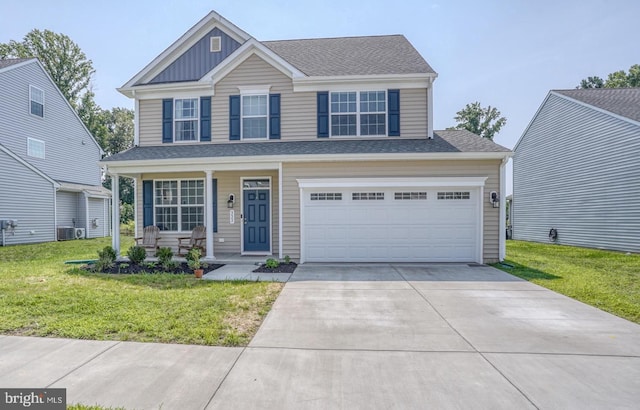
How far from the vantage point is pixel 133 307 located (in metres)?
5.00

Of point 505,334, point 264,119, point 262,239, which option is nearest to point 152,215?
point 262,239

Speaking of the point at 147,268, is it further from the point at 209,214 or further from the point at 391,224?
the point at 391,224

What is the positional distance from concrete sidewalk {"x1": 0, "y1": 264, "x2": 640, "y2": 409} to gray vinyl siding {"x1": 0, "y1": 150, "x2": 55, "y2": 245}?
14.4 meters

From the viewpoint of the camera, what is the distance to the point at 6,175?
13977 millimetres

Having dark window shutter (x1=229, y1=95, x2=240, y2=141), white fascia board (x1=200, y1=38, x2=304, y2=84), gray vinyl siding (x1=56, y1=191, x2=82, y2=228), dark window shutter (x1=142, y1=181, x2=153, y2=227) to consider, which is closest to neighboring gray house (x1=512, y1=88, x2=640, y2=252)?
white fascia board (x1=200, y1=38, x2=304, y2=84)

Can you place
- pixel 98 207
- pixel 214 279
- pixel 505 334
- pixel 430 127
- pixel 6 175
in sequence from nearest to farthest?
pixel 505 334 → pixel 214 279 → pixel 430 127 → pixel 6 175 → pixel 98 207

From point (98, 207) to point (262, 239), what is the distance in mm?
14736

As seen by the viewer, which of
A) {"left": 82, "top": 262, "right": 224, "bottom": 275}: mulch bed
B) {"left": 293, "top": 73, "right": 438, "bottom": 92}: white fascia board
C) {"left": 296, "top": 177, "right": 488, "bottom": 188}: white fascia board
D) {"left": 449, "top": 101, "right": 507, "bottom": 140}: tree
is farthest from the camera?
{"left": 449, "top": 101, "right": 507, "bottom": 140}: tree

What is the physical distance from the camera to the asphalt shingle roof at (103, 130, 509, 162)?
30.4 feet

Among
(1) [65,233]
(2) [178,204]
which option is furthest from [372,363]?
(1) [65,233]

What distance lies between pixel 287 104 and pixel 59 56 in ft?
94.0

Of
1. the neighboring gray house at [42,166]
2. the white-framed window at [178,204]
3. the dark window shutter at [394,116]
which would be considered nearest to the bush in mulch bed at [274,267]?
the white-framed window at [178,204]

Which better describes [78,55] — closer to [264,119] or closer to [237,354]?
[264,119]

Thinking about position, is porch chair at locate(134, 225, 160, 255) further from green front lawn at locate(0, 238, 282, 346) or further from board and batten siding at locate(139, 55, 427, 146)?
board and batten siding at locate(139, 55, 427, 146)
